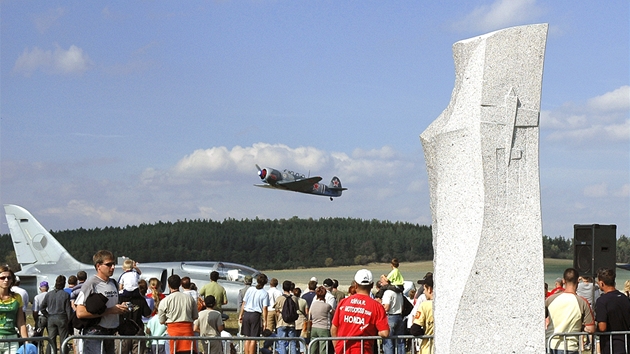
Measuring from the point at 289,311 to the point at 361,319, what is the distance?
5120 mm

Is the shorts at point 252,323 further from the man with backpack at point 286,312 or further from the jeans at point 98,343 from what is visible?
the jeans at point 98,343

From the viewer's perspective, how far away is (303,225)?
277 ft

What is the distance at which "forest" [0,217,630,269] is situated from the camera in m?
72.4

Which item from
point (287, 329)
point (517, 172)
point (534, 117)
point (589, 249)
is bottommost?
point (287, 329)

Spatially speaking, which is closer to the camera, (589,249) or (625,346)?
(625,346)

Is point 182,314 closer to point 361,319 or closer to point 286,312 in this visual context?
point 286,312

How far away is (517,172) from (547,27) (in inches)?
47.3

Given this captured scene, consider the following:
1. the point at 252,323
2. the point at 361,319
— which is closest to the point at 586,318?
the point at 361,319

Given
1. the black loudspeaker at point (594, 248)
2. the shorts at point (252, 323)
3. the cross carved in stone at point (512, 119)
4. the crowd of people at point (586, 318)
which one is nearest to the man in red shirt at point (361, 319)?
the cross carved in stone at point (512, 119)

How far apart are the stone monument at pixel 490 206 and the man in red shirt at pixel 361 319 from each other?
3.41ft

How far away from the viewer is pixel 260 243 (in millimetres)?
74812

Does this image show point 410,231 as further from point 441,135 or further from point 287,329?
point 441,135

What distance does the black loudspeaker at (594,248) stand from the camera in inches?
347

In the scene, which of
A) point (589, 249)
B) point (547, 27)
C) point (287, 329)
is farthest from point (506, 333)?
point (287, 329)
